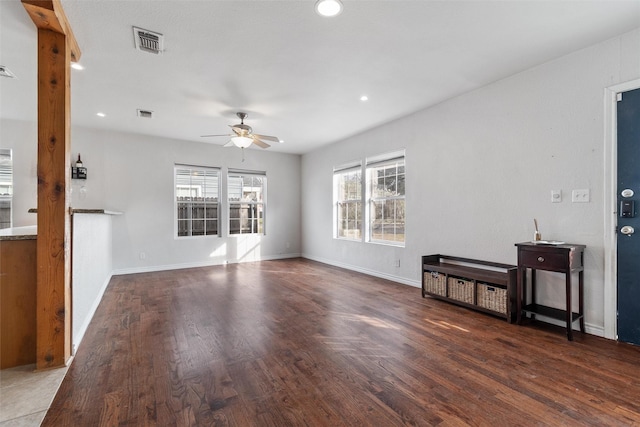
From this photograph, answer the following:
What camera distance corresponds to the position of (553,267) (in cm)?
273

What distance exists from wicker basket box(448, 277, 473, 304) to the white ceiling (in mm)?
2399

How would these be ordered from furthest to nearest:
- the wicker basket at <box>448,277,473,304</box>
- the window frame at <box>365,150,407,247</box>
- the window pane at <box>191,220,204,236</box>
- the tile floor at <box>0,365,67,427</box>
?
the window pane at <box>191,220,204,236</box> < the window frame at <box>365,150,407,247</box> < the wicker basket at <box>448,277,473,304</box> < the tile floor at <box>0,365,67,427</box>

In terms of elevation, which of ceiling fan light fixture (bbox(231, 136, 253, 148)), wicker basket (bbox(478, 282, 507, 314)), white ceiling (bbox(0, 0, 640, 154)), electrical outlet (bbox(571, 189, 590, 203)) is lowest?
wicker basket (bbox(478, 282, 507, 314))

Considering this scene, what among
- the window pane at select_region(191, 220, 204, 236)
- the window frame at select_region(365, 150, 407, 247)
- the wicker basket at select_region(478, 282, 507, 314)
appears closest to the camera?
the wicker basket at select_region(478, 282, 507, 314)

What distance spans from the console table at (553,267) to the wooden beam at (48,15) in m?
4.35

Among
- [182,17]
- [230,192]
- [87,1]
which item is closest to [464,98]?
[182,17]

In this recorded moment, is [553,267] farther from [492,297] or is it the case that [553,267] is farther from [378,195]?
[378,195]

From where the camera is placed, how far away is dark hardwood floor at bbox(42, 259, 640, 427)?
5.50 ft

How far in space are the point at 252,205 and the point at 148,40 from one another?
4.69 metres

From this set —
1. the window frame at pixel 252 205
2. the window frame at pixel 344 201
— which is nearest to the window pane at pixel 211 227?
the window frame at pixel 252 205

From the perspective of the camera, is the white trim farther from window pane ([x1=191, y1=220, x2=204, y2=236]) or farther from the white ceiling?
the white ceiling

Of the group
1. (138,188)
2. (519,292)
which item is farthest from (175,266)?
(519,292)

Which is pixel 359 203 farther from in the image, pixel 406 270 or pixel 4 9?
pixel 4 9

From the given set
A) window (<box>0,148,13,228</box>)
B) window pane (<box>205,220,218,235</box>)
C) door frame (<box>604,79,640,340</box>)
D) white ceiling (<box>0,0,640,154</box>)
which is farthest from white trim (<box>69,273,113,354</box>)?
door frame (<box>604,79,640,340</box>)
